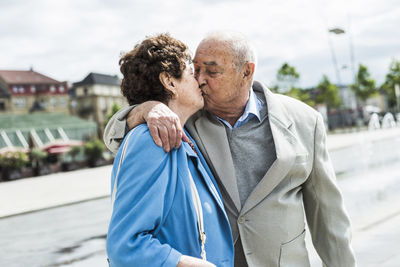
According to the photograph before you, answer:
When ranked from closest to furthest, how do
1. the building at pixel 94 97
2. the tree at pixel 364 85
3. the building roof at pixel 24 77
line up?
the tree at pixel 364 85 → the building roof at pixel 24 77 → the building at pixel 94 97

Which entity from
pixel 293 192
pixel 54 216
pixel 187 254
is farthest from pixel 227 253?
pixel 54 216

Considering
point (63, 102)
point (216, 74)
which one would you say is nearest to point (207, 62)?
point (216, 74)

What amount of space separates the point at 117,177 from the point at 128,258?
285 millimetres

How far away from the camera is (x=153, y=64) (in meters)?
1.87

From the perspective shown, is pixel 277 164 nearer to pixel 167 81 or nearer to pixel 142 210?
pixel 167 81

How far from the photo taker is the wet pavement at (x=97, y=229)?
5.42m

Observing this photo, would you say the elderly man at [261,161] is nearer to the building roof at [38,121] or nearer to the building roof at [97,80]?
the building roof at [38,121]

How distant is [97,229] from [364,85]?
49.8 m

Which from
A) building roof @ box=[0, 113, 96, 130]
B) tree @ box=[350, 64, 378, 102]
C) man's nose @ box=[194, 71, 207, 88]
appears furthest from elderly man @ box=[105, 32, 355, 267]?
tree @ box=[350, 64, 378, 102]

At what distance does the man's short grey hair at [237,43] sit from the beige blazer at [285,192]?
238 millimetres

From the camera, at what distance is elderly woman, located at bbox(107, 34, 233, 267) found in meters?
1.54

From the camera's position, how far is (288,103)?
2457 mm

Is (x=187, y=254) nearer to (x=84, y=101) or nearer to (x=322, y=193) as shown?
(x=322, y=193)

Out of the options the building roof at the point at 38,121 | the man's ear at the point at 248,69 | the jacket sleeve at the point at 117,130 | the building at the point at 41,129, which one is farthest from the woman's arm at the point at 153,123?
the building roof at the point at 38,121
